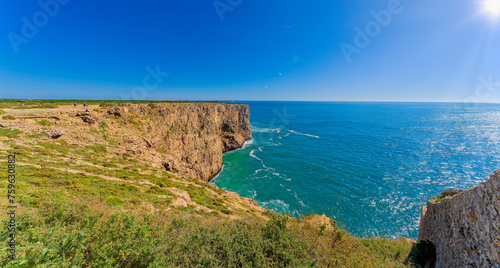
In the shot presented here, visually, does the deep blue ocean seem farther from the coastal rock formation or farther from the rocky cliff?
the coastal rock formation

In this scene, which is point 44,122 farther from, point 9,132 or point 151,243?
point 151,243

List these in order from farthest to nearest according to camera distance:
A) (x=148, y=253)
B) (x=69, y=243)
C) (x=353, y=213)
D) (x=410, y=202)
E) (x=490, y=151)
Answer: (x=490, y=151), (x=410, y=202), (x=353, y=213), (x=148, y=253), (x=69, y=243)

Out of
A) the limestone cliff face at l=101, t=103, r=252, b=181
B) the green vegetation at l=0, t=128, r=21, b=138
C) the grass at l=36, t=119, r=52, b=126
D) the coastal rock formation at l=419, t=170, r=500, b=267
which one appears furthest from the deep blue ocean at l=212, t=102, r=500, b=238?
the green vegetation at l=0, t=128, r=21, b=138

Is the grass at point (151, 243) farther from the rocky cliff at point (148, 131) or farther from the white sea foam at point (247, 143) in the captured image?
the white sea foam at point (247, 143)

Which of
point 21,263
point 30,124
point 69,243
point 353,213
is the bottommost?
point 353,213

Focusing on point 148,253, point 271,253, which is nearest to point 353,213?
A: point 271,253

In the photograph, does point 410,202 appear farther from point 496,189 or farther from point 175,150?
point 175,150
